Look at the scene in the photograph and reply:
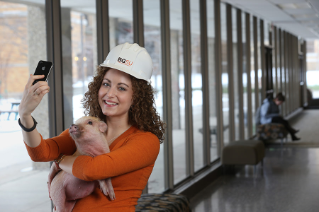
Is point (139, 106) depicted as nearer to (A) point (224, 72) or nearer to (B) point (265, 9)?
(A) point (224, 72)

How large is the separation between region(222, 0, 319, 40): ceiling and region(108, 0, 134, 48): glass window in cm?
424

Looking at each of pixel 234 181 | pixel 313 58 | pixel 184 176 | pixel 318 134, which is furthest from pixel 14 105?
pixel 313 58

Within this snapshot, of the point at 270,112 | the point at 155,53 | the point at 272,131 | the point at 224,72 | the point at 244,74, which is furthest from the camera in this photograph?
the point at 270,112

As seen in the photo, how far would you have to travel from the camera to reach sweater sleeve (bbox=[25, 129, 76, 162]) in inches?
66.2

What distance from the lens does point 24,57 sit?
2832 mm

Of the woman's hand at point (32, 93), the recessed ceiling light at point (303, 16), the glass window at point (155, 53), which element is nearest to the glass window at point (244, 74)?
the recessed ceiling light at point (303, 16)

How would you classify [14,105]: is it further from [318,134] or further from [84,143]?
[318,134]

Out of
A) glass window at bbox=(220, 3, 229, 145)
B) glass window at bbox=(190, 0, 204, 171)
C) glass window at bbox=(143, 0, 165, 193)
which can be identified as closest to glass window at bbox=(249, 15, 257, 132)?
glass window at bbox=(220, 3, 229, 145)

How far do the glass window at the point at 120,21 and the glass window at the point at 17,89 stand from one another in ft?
3.51

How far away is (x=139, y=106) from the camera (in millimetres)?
1844

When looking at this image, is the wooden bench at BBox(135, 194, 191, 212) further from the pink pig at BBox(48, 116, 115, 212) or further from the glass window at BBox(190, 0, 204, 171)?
the glass window at BBox(190, 0, 204, 171)

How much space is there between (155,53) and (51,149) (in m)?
3.33

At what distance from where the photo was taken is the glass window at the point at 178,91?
5.50 metres

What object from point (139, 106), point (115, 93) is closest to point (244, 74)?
point (139, 106)
